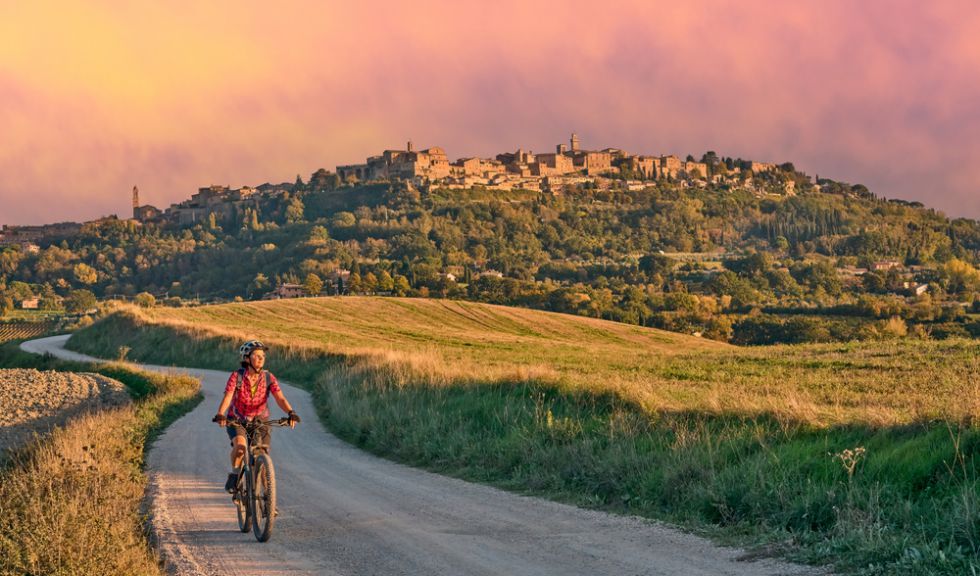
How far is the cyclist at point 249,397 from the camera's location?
11242mm

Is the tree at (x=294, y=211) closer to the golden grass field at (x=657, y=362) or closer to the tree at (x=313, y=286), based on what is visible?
the tree at (x=313, y=286)

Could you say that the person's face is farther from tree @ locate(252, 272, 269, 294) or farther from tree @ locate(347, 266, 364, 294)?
tree @ locate(252, 272, 269, 294)

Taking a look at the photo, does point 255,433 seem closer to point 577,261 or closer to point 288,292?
point 288,292

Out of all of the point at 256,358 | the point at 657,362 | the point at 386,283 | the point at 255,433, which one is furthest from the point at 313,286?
the point at 255,433

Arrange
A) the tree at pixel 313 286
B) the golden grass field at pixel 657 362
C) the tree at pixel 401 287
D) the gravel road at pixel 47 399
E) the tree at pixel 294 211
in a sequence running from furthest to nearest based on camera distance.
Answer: the tree at pixel 294 211
the tree at pixel 313 286
the tree at pixel 401 287
the gravel road at pixel 47 399
the golden grass field at pixel 657 362

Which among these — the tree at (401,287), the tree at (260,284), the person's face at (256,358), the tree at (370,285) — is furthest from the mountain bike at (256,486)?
the tree at (260,284)

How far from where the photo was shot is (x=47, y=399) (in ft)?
118

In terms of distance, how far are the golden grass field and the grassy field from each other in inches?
4.1

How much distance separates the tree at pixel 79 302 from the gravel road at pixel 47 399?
75650 mm

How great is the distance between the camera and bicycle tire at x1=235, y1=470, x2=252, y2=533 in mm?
10969

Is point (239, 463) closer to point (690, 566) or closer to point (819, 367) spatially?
point (690, 566)

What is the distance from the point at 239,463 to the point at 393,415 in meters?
8.08

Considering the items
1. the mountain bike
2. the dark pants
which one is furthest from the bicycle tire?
the dark pants

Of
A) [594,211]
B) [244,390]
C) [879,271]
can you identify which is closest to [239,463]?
[244,390]
